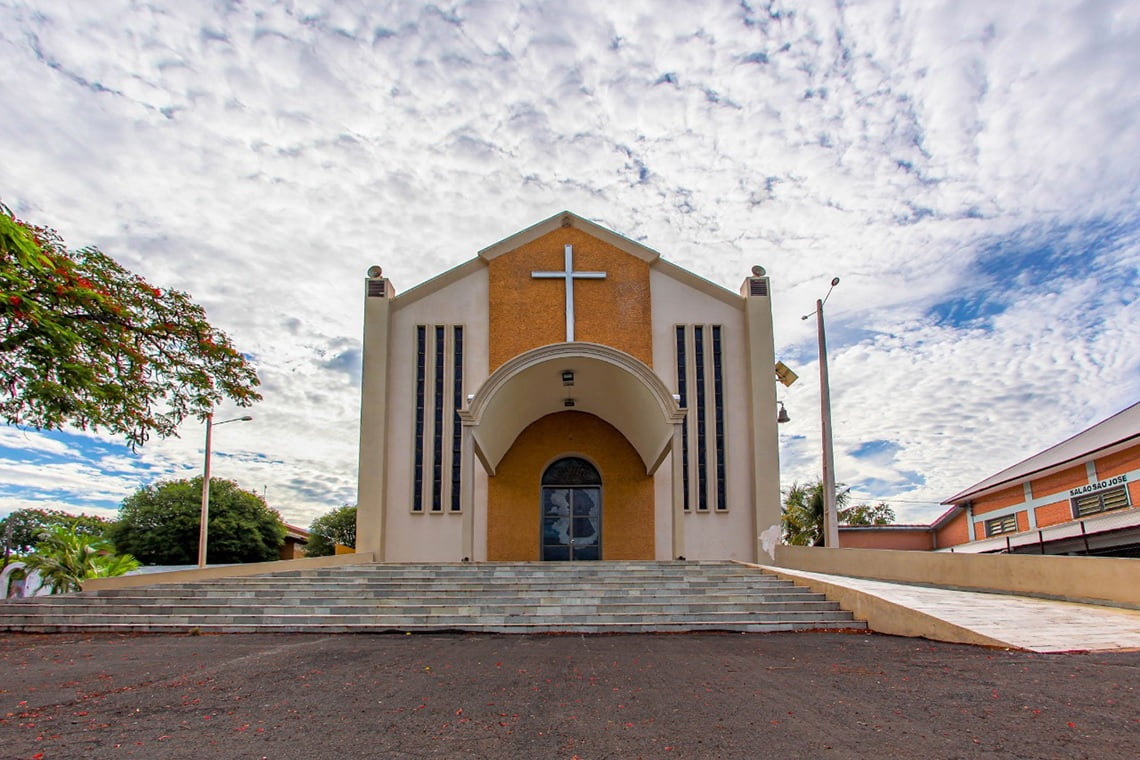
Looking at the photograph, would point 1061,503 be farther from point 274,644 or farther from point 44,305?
point 44,305

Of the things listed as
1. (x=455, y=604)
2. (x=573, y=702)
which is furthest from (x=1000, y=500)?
(x=573, y=702)

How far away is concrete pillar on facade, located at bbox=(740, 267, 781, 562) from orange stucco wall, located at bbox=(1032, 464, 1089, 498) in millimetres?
9948

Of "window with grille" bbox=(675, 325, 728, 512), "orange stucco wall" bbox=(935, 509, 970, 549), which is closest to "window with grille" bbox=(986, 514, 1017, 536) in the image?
"orange stucco wall" bbox=(935, 509, 970, 549)

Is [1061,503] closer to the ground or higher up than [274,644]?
higher up

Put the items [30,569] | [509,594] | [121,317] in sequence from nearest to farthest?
[121,317] → [509,594] → [30,569]

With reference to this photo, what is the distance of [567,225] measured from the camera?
2066 centimetres

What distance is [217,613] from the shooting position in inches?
428

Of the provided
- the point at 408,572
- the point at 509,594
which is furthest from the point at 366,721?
the point at 408,572

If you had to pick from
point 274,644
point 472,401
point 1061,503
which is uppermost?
point 472,401

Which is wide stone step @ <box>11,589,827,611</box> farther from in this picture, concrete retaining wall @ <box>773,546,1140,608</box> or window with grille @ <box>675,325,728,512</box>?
window with grille @ <box>675,325,728,512</box>

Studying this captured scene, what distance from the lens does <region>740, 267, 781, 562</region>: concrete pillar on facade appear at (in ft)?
60.7

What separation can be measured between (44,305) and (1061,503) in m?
25.4

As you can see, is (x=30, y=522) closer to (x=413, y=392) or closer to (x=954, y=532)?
(x=413, y=392)

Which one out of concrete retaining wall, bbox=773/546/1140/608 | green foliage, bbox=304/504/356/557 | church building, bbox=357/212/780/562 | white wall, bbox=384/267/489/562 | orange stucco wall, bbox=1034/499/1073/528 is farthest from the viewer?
green foliage, bbox=304/504/356/557
